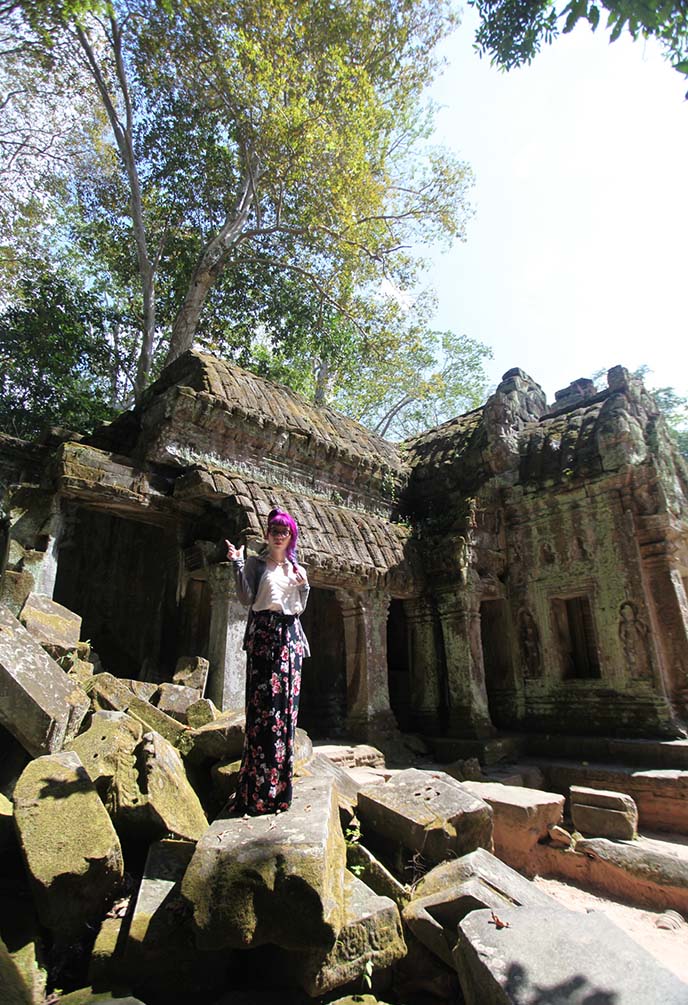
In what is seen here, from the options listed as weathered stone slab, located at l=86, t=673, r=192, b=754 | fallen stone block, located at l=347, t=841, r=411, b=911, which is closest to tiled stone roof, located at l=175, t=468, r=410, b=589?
weathered stone slab, located at l=86, t=673, r=192, b=754

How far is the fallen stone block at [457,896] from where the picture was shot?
9.75 ft

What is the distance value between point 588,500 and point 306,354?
10531mm

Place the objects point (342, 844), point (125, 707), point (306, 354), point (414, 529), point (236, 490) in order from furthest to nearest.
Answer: point (306, 354)
point (414, 529)
point (236, 490)
point (125, 707)
point (342, 844)

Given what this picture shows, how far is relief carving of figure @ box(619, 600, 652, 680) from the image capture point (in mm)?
7176

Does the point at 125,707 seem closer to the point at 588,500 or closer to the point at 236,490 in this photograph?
the point at 236,490

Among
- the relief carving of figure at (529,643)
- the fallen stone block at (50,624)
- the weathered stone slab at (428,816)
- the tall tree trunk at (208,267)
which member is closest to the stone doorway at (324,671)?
the relief carving of figure at (529,643)

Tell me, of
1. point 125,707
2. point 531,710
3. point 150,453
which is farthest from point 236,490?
point 531,710

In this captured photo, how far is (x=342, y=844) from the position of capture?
323cm

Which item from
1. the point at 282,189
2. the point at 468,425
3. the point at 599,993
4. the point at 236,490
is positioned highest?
the point at 282,189

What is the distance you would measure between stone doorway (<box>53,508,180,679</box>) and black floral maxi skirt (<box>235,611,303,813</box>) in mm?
4494

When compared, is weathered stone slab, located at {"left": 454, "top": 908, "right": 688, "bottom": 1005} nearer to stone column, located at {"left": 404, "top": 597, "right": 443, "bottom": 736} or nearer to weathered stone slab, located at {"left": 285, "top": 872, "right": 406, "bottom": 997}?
weathered stone slab, located at {"left": 285, "top": 872, "right": 406, "bottom": 997}

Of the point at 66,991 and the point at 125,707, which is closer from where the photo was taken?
the point at 66,991

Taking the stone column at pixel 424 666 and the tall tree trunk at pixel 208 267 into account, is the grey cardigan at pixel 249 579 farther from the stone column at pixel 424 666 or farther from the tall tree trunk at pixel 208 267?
the tall tree trunk at pixel 208 267

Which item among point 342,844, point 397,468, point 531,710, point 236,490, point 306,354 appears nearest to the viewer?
point 342,844
